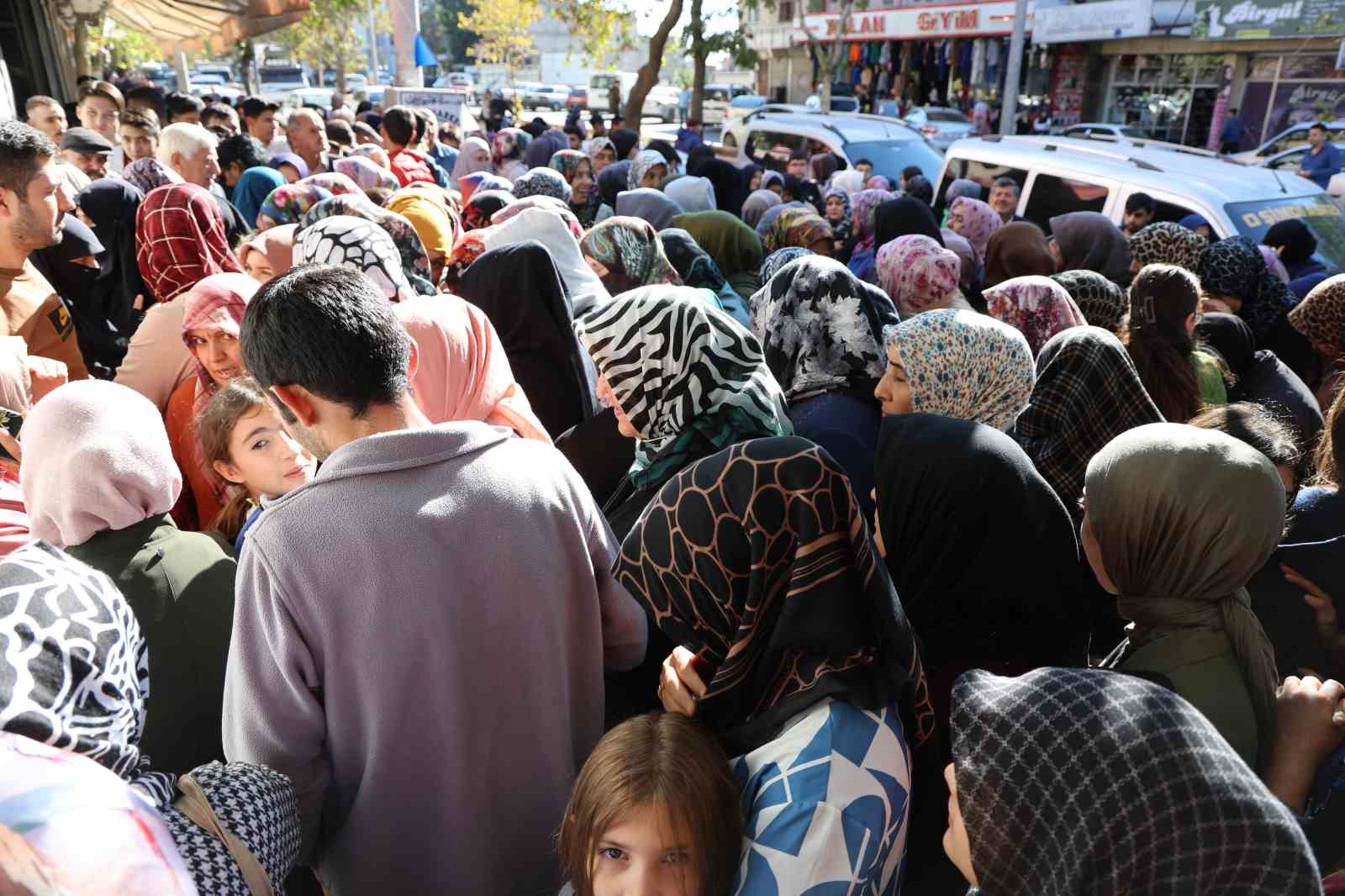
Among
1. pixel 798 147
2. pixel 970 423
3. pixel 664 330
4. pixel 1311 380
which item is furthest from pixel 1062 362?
pixel 798 147

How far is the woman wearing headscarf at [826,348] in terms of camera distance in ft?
10.2

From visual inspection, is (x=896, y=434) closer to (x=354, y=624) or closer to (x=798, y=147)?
(x=354, y=624)

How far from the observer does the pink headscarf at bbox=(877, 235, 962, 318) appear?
443 centimetres

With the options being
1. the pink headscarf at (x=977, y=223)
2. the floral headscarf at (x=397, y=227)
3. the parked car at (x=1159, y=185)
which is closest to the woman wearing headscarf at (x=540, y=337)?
the floral headscarf at (x=397, y=227)

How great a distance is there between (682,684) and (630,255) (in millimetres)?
3061

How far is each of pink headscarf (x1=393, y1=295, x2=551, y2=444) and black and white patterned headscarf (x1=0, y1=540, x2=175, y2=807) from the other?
1518 millimetres

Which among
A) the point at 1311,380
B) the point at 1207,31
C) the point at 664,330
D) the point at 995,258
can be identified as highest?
the point at 1207,31

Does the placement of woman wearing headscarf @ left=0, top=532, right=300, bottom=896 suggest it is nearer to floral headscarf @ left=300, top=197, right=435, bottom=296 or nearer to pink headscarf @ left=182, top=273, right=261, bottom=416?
pink headscarf @ left=182, top=273, right=261, bottom=416

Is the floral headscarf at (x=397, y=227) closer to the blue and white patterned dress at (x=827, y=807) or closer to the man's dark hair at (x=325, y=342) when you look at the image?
the man's dark hair at (x=325, y=342)

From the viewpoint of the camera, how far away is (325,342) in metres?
1.62

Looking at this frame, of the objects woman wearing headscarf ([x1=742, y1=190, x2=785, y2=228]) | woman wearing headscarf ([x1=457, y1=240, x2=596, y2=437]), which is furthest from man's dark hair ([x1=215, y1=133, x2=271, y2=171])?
woman wearing headscarf ([x1=457, y1=240, x2=596, y2=437])

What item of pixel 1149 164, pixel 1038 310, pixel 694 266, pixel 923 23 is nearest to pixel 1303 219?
pixel 1149 164

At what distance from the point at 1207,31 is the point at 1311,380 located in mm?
19187

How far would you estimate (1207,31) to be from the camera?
63.8 feet
